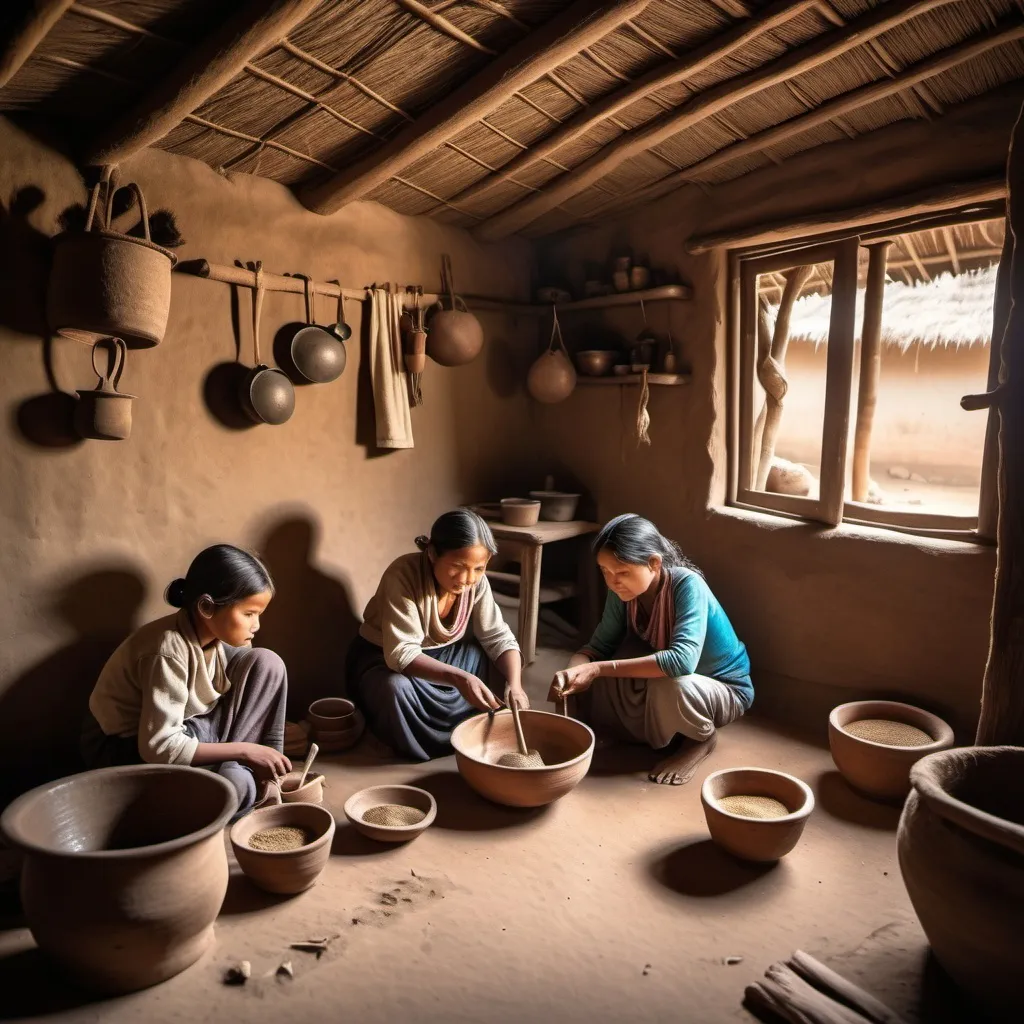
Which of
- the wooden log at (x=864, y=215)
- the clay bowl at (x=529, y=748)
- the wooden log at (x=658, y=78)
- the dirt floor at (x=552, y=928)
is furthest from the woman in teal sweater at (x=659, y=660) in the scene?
the wooden log at (x=658, y=78)

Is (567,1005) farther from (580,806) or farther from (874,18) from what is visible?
(874,18)

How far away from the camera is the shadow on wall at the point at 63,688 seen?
2.78m

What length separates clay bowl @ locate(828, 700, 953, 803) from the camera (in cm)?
269

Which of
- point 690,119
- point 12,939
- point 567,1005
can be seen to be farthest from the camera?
point 690,119

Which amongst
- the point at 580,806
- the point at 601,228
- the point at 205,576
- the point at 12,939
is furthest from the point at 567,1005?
the point at 601,228

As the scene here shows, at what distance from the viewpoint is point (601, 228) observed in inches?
170

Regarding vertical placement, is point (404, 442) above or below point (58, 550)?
above

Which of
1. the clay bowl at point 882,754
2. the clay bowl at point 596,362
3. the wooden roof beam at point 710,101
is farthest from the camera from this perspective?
the clay bowl at point 596,362

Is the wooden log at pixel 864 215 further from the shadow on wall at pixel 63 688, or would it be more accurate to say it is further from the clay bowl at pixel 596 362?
the shadow on wall at pixel 63 688

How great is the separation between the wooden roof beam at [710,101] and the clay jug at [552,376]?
644 millimetres

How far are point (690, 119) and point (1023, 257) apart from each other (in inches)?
57.8

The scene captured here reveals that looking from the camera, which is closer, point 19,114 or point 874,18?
point 874,18

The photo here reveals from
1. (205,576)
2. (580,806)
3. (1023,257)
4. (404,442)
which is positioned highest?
(1023,257)

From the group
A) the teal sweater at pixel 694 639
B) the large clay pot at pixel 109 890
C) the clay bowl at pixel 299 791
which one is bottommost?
the clay bowl at pixel 299 791
